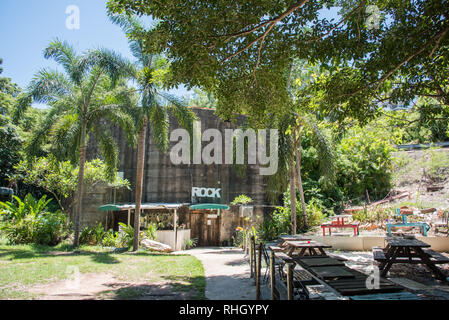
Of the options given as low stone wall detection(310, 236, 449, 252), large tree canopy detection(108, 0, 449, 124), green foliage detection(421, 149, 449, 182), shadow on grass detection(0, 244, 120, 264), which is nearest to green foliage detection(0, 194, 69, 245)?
shadow on grass detection(0, 244, 120, 264)

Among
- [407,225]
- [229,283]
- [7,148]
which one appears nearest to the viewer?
[229,283]

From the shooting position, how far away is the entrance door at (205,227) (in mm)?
19266

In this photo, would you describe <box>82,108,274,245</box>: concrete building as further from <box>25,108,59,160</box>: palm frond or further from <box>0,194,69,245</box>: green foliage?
<box>25,108,59,160</box>: palm frond

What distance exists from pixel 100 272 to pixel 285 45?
24.4 feet

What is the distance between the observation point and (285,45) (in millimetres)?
7180

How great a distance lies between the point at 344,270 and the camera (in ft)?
13.6

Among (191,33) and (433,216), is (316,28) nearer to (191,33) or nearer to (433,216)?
(191,33)

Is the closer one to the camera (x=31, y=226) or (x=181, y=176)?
(x=31, y=226)

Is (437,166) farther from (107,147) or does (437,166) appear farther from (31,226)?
(31,226)

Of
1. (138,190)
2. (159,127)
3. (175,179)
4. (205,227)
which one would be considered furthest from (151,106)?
(205,227)

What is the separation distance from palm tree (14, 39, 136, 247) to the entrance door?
6.56 metres

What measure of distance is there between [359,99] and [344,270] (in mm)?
5014

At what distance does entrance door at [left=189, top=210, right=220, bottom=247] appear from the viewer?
19.3 meters

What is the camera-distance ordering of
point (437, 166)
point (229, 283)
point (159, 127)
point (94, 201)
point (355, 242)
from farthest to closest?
point (437, 166), point (94, 201), point (159, 127), point (355, 242), point (229, 283)
